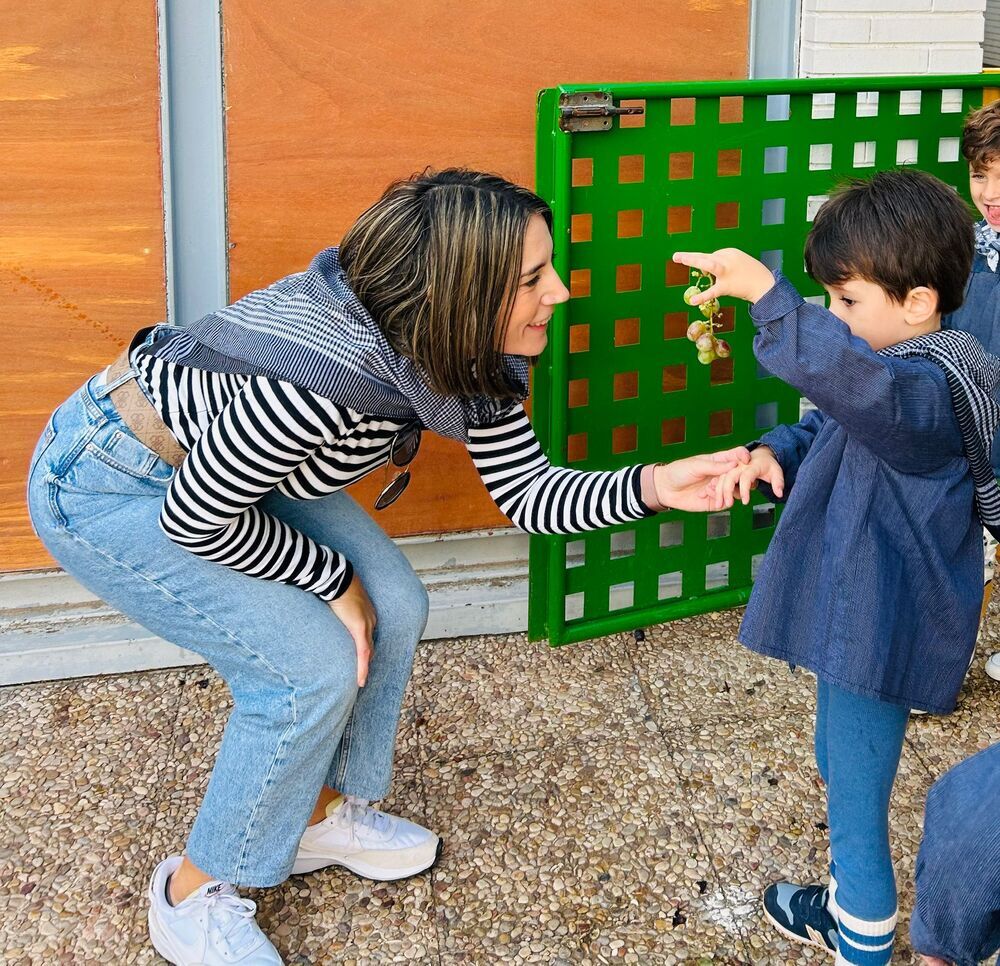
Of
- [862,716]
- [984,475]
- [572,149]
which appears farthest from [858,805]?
[572,149]

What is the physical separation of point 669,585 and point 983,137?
1.45 m

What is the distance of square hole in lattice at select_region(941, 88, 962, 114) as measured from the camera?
3.28 metres

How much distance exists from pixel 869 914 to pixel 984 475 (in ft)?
2.44

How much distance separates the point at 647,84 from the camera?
2887mm

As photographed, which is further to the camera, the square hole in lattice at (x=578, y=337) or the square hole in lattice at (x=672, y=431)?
the square hole in lattice at (x=672, y=431)

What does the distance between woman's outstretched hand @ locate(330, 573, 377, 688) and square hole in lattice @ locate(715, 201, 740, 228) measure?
1.63 metres

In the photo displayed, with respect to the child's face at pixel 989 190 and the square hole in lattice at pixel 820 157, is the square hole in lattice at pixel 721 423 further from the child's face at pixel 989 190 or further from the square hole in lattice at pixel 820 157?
the child's face at pixel 989 190

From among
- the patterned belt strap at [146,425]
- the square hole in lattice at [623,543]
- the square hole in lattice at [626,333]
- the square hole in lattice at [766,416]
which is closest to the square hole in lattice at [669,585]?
the square hole in lattice at [623,543]

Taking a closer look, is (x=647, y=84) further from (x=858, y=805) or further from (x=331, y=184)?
(x=858, y=805)

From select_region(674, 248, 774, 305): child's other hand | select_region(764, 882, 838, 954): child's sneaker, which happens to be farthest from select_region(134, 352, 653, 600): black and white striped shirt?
select_region(764, 882, 838, 954): child's sneaker

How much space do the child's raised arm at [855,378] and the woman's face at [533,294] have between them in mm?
375

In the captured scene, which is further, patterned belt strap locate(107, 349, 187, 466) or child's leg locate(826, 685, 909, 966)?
patterned belt strap locate(107, 349, 187, 466)

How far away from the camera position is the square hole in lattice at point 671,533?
12.0 feet

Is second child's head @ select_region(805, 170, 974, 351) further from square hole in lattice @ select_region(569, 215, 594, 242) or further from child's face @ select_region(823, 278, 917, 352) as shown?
square hole in lattice @ select_region(569, 215, 594, 242)
